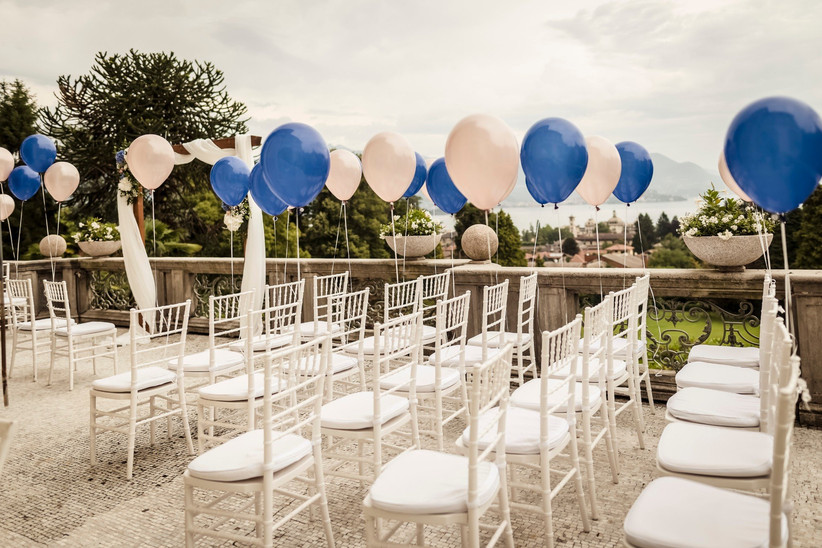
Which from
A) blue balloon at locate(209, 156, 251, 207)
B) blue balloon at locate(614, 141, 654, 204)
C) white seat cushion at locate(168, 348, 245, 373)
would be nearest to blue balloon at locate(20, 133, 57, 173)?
blue balloon at locate(209, 156, 251, 207)

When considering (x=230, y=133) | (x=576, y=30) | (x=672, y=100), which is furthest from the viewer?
(x=672, y=100)

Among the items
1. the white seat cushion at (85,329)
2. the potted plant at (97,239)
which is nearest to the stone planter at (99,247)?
the potted plant at (97,239)

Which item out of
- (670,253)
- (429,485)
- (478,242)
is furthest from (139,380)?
(670,253)

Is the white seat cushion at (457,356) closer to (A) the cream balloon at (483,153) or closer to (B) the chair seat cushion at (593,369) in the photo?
(B) the chair seat cushion at (593,369)

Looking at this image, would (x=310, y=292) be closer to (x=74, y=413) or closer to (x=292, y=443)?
(x=74, y=413)

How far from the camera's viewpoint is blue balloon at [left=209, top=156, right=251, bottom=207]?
5359mm

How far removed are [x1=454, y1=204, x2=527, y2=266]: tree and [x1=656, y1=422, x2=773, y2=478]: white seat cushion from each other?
11.8 meters

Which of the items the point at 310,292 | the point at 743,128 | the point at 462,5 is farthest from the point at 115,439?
the point at 462,5

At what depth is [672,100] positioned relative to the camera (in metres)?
36.9

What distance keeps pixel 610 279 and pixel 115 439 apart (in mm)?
3747

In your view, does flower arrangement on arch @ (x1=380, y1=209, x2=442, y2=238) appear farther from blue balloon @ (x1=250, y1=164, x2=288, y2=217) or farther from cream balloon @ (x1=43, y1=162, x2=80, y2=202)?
cream balloon @ (x1=43, y1=162, x2=80, y2=202)

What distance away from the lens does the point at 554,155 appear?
3.28 metres

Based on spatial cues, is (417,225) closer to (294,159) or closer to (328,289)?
A: (328,289)

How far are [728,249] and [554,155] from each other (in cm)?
166
